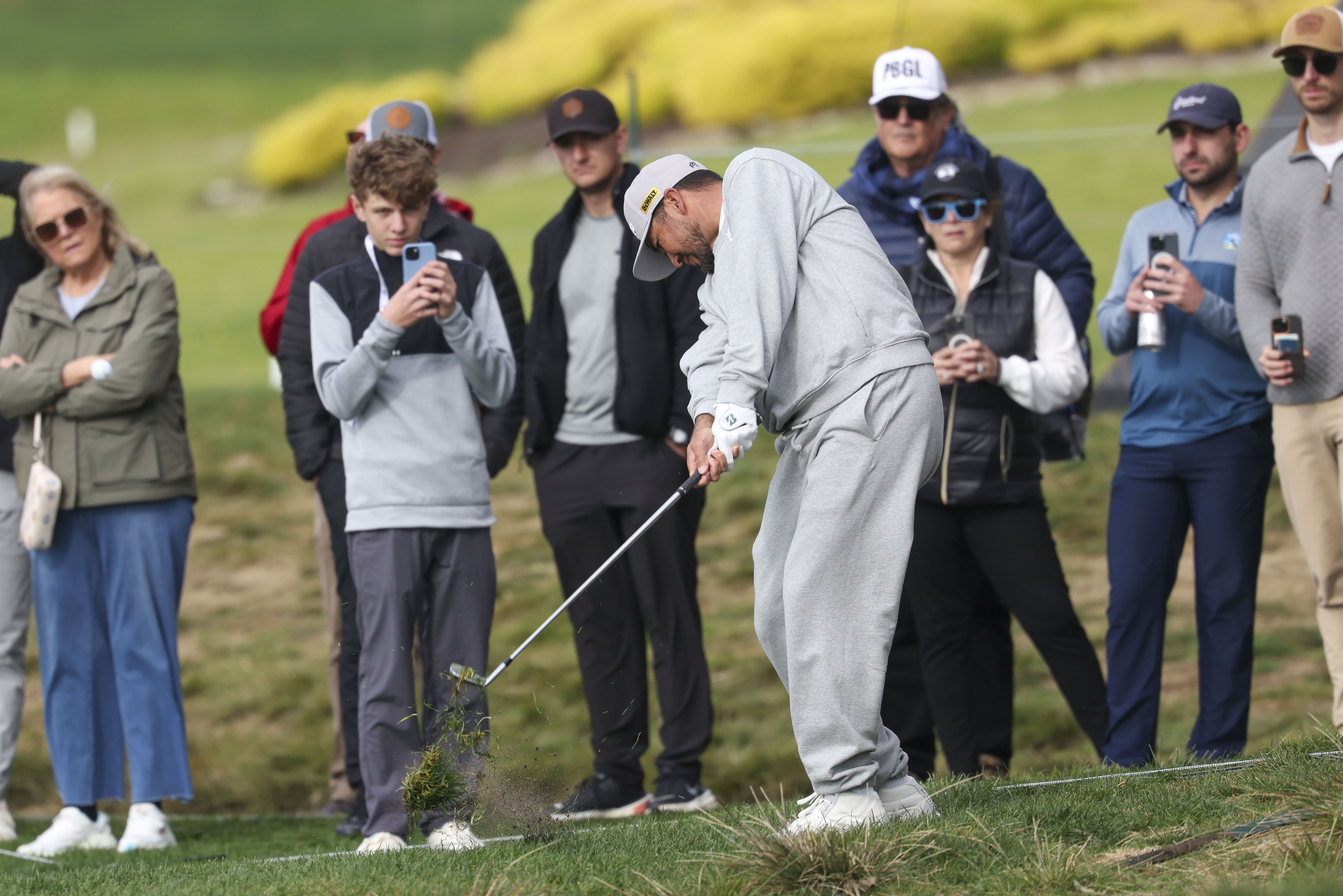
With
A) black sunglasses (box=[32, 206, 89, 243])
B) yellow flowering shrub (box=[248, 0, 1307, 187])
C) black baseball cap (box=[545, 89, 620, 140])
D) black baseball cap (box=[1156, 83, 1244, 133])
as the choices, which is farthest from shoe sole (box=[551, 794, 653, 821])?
yellow flowering shrub (box=[248, 0, 1307, 187])

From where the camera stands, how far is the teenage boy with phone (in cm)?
496

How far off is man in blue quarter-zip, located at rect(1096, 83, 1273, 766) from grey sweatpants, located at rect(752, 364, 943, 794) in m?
1.72

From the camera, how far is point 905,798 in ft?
13.5

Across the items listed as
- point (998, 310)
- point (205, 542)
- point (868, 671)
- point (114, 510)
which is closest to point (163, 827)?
point (114, 510)

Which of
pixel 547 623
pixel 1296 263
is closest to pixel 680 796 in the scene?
pixel 547 623

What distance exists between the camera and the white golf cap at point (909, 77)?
5895mm

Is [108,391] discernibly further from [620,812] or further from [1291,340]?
[1291,340]

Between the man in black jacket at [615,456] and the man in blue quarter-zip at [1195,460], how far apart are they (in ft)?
5.00

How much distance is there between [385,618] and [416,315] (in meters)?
0.96

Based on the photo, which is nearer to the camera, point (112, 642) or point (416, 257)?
point (416, 257)

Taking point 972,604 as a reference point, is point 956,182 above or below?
above

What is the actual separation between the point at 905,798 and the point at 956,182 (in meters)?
2.34

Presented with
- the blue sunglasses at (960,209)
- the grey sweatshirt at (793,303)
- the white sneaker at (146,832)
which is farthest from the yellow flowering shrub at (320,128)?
the grey sweatshirt at (793,303)

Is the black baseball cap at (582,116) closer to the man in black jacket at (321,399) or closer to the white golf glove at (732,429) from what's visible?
the man in black jacket at (321,399)
